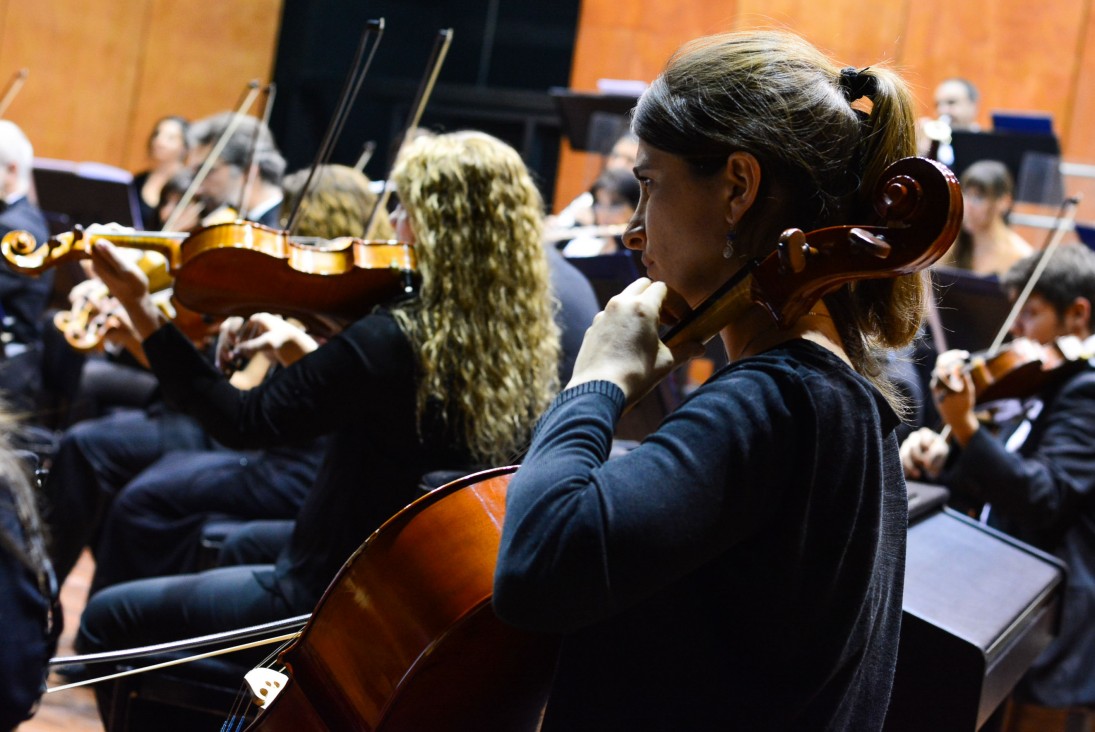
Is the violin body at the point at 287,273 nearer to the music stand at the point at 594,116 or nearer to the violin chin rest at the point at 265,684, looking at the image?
the violin chin rest at the point at 265,684

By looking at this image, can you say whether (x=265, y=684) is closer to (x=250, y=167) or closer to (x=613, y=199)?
(x=250, y=167)

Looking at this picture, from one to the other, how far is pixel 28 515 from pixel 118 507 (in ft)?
6.23

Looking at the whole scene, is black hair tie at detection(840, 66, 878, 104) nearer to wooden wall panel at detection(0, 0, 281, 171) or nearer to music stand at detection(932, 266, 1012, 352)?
music stand at detection(932, 266, 1012, 352)

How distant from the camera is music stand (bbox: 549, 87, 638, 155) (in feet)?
15.9

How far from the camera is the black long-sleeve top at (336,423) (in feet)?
5.91

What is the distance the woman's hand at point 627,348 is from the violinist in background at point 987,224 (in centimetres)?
378

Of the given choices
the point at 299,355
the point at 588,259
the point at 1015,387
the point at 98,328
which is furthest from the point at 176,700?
the point at 1015,387

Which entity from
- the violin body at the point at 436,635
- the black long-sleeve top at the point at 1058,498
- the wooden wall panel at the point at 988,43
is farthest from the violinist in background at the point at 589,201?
the violin body at the point at 436,635

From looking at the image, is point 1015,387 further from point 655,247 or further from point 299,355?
point 655,247

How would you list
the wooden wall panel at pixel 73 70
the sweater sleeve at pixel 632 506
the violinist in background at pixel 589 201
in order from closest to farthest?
1. the sweater sleeve at pixel 632 506
2. the violinist in background at pixel 589 201
3. the wooden wall panel at pixel 73 70

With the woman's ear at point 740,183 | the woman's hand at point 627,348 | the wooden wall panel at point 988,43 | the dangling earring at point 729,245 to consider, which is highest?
the wooden wall panel at point 988,43

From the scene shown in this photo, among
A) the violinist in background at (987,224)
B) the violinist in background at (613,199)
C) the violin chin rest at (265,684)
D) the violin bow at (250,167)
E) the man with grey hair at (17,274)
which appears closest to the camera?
the violin chin rest at (265,684)

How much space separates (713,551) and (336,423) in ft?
3.57


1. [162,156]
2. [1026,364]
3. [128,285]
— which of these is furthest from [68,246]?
[162,156]
